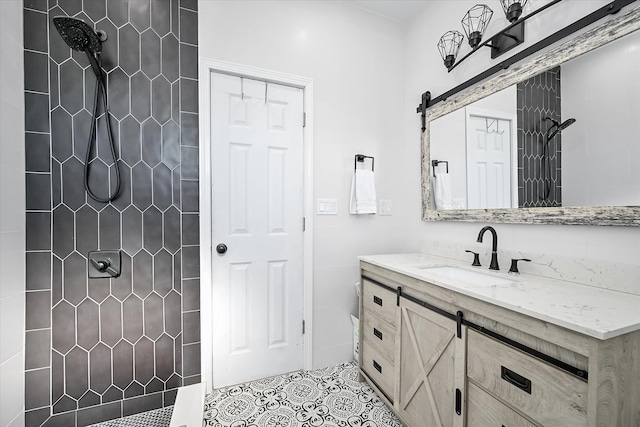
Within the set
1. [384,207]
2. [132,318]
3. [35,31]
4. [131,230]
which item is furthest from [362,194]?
[35,31]

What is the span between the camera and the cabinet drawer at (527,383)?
79 centimetres

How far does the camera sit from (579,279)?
1249 mm

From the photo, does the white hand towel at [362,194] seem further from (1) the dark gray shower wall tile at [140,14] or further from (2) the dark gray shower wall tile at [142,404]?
(2) the dark gray shower wall tile at [142,404]

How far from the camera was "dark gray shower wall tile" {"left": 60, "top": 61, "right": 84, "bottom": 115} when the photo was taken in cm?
154

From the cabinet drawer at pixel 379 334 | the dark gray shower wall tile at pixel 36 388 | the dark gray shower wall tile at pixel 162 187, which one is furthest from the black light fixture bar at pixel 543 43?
the dark gray shower wall tile at pixel 36 388

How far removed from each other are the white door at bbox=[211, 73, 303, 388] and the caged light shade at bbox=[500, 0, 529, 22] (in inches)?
51.0

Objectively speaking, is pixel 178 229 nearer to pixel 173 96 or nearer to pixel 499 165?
pixel 173 96

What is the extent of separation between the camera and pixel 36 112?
1500mm

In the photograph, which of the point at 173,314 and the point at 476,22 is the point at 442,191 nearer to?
the point at 476,22

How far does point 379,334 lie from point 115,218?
174cm

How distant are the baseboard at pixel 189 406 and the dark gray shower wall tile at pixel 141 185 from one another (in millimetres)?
1193

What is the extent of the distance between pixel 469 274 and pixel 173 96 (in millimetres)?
2109

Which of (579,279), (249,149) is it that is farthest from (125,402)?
(579,279)

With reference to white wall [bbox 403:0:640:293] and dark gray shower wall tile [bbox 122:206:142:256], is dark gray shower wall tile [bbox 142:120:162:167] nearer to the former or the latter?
dark gray shower wall tile [bbox 122:206:142:256]
